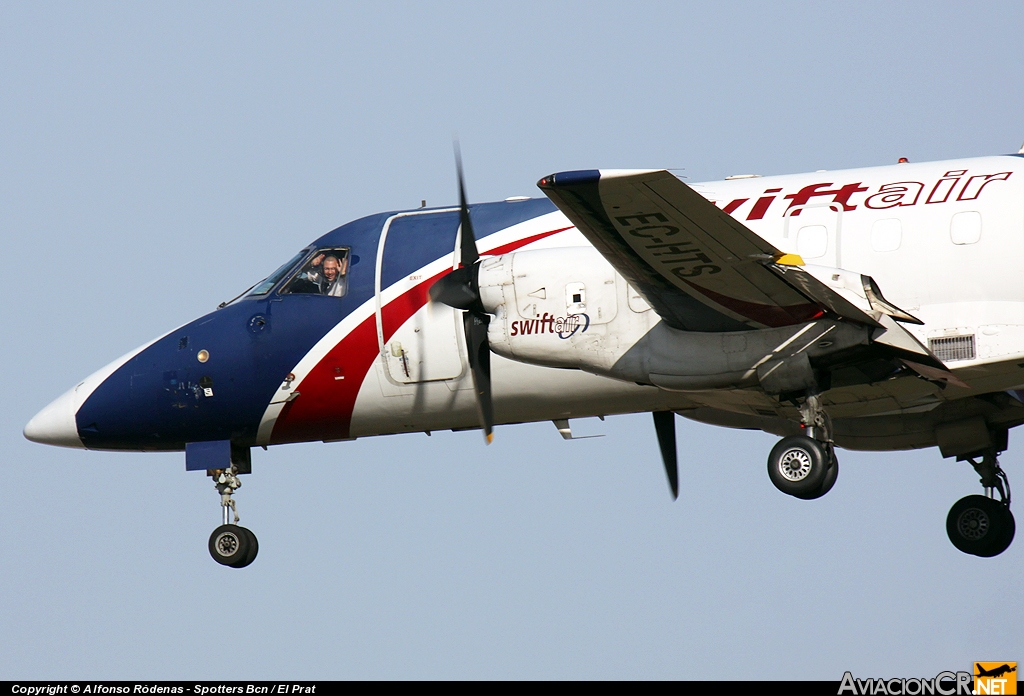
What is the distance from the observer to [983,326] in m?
16.1

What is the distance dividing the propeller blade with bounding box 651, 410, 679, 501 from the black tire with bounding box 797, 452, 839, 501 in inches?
140

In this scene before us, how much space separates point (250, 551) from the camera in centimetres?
2002

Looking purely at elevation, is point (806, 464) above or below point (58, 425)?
below

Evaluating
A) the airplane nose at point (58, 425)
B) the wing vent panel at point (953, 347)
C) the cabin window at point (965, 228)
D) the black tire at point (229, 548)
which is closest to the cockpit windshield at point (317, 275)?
the airplane nose at point (58, 425)

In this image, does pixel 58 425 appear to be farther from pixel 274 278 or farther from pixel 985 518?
pixel 985 518

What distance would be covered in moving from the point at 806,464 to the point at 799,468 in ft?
0.27

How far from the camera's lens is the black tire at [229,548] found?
19906 mm

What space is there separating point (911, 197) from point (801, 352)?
2173mm

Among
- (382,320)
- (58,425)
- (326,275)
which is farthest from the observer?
(58,425)

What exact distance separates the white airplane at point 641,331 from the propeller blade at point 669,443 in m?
0.03

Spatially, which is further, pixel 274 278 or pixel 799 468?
pixel 274 278

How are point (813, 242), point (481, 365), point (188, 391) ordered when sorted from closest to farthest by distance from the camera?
point (813, 242)
point (481, 365)
point (188, 391)

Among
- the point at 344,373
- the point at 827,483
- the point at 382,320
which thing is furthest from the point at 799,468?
the point at 344,373

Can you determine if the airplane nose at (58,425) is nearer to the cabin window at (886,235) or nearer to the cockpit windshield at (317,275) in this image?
the cockpit windshield at (317,275)
